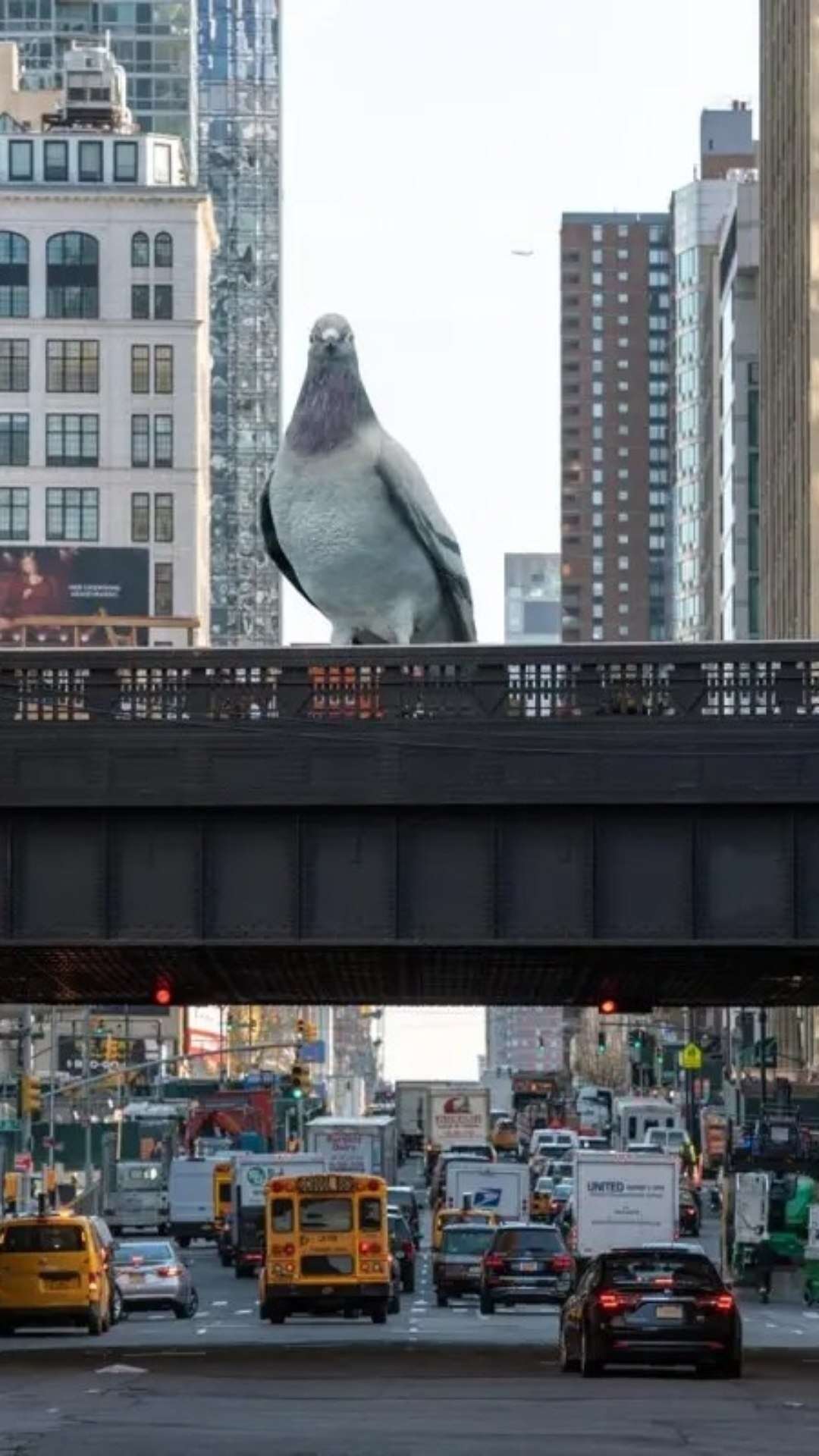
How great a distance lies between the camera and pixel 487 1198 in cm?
8919

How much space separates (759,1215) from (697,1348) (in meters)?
36.2

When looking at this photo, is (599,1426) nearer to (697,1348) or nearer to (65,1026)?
(697,1348)

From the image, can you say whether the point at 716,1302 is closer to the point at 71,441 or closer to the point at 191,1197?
the point at 191,1197

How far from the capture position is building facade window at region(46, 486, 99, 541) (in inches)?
6388

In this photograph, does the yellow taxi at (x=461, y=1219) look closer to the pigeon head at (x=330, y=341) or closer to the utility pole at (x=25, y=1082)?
the utility pole at (x=25, y=1082)

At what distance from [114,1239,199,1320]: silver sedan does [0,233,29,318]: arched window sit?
107 metres

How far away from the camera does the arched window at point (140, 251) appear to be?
164 meters

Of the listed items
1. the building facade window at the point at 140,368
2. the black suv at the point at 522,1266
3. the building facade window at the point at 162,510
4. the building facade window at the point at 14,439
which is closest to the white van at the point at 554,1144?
the building facade window at the point at 162,510

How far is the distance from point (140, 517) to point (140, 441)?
3.48 meters

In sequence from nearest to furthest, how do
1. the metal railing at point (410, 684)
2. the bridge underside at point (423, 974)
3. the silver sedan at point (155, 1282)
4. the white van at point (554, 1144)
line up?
the metal railing at point (410, 684), the bridge underside at point (423, 974), the silver sedan at point (155, 1282), the white van at point (554, 1144)

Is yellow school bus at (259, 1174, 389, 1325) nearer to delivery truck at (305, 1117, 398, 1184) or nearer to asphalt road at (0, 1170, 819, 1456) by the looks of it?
asphalt road at (0, 1170, 819, 1456)

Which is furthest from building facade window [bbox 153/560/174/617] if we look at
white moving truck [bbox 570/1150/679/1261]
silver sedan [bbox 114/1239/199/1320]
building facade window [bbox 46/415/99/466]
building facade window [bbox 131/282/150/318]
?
silver sedan [bbox 114/1239/199/1320]

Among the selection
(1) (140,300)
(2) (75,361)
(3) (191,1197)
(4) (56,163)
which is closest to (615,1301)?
(3) (191,1197)

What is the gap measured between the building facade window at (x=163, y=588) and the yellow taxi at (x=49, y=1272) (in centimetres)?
10952
